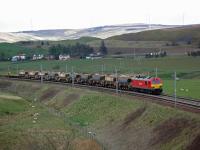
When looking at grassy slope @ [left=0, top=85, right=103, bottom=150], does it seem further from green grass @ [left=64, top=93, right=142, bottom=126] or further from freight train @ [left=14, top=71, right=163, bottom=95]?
freight train @ [left=14, top=71, right=163, bottom=95]

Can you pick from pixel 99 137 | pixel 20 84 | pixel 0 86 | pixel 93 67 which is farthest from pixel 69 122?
pixel 93 67

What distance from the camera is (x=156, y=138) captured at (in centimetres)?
6606

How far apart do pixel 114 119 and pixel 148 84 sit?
62.0 ft

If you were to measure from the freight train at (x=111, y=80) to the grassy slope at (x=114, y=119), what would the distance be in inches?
270

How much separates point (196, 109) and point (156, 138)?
8.37m

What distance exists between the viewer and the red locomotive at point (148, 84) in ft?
327

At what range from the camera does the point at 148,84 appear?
10094cm

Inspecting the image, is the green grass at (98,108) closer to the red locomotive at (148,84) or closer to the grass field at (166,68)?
the red locomotive at (148,84)

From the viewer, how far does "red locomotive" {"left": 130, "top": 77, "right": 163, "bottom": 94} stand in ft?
327

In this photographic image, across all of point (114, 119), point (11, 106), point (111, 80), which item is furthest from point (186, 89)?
point (11, 106)

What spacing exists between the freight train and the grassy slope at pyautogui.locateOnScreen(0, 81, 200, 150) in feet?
22.5

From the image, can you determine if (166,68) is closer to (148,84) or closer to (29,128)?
(148,84)

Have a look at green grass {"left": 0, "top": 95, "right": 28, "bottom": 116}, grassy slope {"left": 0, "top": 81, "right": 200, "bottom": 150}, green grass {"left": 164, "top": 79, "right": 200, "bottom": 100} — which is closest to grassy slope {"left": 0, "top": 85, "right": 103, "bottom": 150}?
green grass {"left": 0, "top": 95, "right": 28, "bottom": 116}

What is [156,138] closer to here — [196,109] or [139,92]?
[196,109]
